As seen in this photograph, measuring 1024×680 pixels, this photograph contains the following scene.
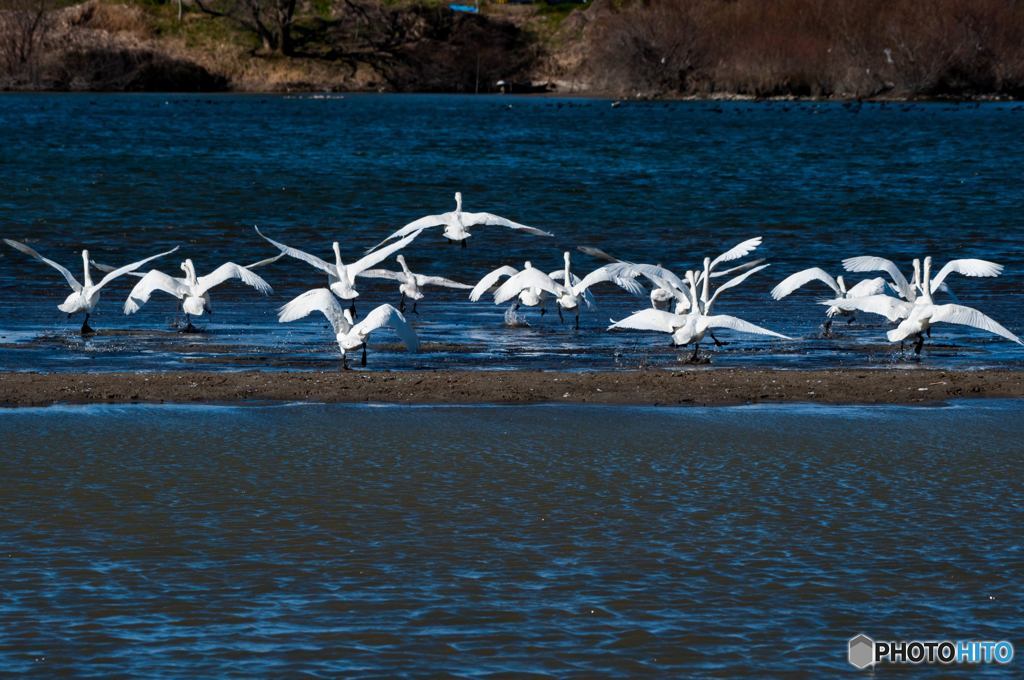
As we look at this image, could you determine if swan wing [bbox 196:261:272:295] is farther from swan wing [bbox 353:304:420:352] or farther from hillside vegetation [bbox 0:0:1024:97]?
hillside vegetation [bbox 0:0:1024:97]

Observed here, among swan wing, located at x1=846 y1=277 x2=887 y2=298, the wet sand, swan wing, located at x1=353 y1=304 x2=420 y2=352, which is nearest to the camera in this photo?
the wet sand

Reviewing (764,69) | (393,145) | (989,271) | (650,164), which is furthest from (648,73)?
(989,271)

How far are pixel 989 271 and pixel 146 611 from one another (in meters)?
11.2

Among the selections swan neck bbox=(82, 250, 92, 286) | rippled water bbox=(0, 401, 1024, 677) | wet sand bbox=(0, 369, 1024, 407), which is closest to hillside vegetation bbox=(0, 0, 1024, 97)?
swan neck bbox=(82, 250, 92, 286)

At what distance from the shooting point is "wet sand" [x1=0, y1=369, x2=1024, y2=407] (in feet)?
36.3

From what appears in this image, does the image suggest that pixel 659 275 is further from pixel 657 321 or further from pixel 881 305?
pixel 881 305

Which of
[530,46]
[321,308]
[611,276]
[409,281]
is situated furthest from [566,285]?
[530,46]

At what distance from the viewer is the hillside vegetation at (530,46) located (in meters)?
87.6

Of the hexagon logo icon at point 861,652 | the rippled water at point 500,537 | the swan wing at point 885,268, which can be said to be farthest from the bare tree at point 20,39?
the hexagon logo icon at point 861,652

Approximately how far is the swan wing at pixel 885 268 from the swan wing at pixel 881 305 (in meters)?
0.10

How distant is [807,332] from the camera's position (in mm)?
15055

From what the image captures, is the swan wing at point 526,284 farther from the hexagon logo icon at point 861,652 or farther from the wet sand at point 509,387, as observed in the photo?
the hexagon logo icon at point 861,652

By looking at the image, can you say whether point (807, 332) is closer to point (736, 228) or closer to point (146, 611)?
point (146, 611)

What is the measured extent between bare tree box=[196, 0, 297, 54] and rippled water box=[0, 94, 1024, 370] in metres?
39.7
